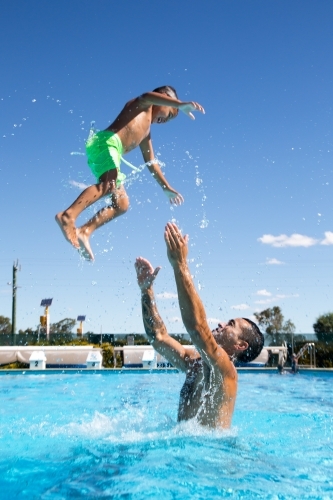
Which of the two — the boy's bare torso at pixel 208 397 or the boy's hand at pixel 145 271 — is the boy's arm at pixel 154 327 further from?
the boy's bare torso at pixel 208 397

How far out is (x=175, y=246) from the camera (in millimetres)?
2877

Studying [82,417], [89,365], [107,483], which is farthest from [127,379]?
[107,483]

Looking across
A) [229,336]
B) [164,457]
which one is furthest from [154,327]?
[164,457]

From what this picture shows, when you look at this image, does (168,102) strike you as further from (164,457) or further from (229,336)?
(164,457)

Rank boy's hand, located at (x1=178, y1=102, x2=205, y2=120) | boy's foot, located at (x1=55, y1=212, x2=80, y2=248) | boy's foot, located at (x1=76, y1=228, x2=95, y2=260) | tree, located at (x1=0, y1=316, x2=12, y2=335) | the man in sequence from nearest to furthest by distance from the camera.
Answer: the man
boy's foot, located at (x1=55, y1=212, x2=80, y2=248)
boy's hand, located at (x1=178, y1=102, x2=205, y2=120)
boy's foot, located at (x1=76, y1=228, x2=95, y2=260)
tree, located at (x1=0, y1=316, x2=12, y2=335)

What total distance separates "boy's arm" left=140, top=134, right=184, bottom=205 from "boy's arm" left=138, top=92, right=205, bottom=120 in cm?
67

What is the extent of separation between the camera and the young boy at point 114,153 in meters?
4.21

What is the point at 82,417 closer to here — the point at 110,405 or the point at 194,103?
the point at 110,405

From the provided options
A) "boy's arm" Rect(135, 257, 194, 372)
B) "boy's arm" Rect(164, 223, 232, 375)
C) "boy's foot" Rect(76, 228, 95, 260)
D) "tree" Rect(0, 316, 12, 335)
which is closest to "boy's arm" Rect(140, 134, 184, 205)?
"boy's foot" Rect(76, 228, 95, 260)

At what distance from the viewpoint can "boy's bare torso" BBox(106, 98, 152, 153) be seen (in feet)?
15.1

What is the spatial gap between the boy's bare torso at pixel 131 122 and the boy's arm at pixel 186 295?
6.46 ft

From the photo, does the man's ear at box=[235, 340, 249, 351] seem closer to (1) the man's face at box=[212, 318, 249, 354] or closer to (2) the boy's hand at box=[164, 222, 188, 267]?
(1) the man's face at box=[212, 318, 249, 354]

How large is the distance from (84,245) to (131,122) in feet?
3.85

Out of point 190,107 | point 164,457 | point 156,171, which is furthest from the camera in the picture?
point 156,171
